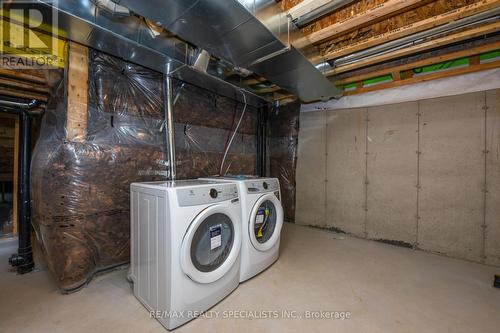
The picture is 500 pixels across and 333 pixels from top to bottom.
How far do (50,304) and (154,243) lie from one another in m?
1.01

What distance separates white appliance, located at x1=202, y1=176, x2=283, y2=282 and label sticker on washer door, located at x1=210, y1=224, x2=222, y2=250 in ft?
0.94

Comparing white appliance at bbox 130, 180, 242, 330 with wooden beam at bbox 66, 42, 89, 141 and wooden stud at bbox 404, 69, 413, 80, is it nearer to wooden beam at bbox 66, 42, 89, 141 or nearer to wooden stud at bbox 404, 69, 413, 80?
wooden beam at bbox 66, 42, 89, 141

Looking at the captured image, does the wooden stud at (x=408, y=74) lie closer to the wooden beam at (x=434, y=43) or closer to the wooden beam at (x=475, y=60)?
the wooden beam at (x=475, y=60)

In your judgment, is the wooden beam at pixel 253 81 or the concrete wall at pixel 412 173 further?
the wooden beam at pixel 253 81

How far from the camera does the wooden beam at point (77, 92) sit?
5.99 feet

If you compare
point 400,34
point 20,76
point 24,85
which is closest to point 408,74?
point 400,34

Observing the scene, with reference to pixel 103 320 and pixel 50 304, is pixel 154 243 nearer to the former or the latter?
pixel 103 320

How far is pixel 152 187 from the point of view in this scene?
4.94 feet

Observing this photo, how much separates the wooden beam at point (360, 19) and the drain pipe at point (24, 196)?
2839 millimetres

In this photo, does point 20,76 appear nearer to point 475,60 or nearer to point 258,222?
point 258,222

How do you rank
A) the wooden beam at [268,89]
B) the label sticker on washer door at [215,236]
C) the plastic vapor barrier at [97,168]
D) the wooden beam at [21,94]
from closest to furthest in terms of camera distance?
the label sticker on washer door at [215,236]
the plastic vapor barrier at [97,168]
the wooden beam at [21,94]
the wooden beam at [268,89]

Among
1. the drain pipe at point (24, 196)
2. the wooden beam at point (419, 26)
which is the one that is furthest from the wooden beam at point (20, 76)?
the wooden beam at point (419, 26)

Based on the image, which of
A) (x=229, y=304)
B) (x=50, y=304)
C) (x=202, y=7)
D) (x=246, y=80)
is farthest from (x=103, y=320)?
(x=246, y=80)

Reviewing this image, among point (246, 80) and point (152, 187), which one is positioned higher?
point (246, 80)
